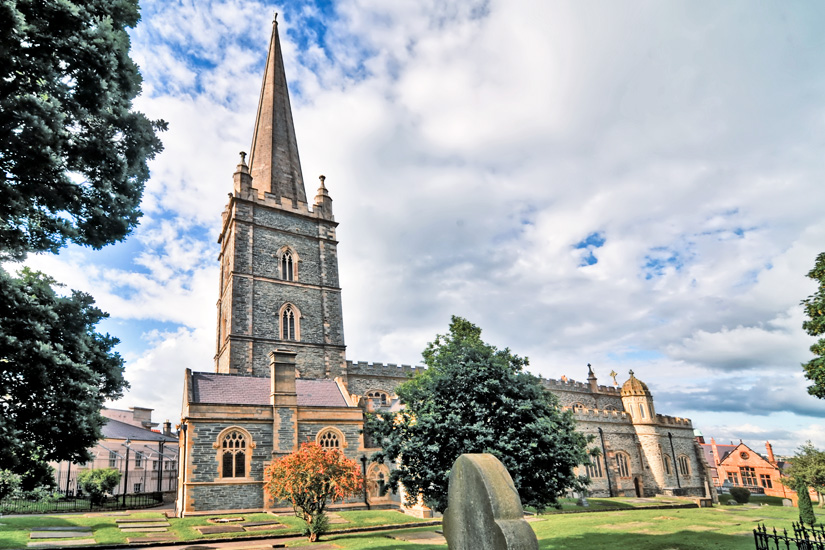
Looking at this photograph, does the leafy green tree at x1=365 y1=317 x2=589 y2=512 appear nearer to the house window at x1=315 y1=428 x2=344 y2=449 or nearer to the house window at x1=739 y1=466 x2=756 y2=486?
the house window at x1=315 y1=428 x2=344 y2=449

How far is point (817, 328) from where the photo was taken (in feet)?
70.1

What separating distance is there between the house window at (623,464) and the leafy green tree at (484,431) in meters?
30.1

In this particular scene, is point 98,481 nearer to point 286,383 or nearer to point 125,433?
point 286,383

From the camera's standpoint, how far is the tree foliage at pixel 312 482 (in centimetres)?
1775

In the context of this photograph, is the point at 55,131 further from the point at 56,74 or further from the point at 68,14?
the point at 68,14

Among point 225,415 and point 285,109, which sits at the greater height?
point 285,109

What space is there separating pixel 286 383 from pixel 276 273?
13.6 m

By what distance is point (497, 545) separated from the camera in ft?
21.6

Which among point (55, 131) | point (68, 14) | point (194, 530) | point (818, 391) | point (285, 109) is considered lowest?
point (194, 530)

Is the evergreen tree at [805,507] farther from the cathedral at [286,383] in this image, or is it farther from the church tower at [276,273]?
the church tower at [276,273]

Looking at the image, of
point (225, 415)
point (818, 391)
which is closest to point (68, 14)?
point (225, 415)

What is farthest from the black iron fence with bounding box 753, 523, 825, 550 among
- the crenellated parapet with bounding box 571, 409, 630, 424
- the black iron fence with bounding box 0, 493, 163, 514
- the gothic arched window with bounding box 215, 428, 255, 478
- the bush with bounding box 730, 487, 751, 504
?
the bush with bounding box 730, 487, 751, 504

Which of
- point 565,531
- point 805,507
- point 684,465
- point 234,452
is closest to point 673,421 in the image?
point 684,465

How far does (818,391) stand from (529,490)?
1542 centimetres
